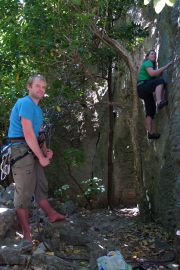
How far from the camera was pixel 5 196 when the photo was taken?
7.58m

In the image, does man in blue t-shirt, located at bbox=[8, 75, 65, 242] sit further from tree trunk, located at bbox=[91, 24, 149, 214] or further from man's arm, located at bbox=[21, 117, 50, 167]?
tree trunk, located at bbox=[91, 24, 149, 214]

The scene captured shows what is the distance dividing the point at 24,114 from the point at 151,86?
8.75 feet

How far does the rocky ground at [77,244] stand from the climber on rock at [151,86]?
1643 mm

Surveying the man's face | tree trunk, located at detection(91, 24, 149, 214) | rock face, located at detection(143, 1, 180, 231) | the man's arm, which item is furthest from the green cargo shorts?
tree trunk, located at detection(91, 24, 149, 214)

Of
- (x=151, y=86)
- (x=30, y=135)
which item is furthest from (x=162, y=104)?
(x=30, y=135)

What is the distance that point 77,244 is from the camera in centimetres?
566

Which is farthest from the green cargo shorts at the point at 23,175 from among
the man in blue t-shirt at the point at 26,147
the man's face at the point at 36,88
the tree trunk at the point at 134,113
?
the tree trunk at the point at 134,113

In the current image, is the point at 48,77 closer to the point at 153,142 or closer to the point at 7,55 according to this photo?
the point at 7,55

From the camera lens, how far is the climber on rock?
6.62m

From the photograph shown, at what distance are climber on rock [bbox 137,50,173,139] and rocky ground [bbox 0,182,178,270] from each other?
164cm

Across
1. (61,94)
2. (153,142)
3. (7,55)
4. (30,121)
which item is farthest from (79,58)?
(30,121)

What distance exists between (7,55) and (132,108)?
2184 mm

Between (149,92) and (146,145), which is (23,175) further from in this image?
(146,145)

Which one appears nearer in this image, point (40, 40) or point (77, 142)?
point (40, 40)
